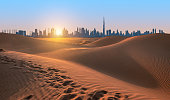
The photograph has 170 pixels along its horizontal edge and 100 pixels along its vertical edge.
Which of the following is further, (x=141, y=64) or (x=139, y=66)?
(x=141, y=64)

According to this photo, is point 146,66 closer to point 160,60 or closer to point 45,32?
point 160,60

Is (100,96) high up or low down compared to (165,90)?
up

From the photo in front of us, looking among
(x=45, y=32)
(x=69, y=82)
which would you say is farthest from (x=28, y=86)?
(x=45, y=32)

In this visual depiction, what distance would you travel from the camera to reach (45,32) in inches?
5492

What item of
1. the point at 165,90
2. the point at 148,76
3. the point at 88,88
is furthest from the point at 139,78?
the point at 88,88

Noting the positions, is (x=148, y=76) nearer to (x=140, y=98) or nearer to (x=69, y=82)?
(x=140, y=98)

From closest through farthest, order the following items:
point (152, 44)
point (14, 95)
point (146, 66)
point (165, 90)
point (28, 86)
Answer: point (14, 95) → point (28, 86) → point (165, 90) → point (146, 66) → point (152, 44)

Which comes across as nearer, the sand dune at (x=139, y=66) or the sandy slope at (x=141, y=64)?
the sand dune at (x=139, y=66)

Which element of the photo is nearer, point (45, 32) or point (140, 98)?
point (140, 98)

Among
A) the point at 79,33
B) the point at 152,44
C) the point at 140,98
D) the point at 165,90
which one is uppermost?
the point at 79,33

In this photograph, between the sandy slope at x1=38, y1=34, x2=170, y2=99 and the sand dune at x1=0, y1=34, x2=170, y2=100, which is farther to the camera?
the sandy slope at x1=38, y1=34, x2=170, y2=99

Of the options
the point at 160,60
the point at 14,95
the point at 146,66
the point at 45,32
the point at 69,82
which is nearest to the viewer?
the point at 14,95

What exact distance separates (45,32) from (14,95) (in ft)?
475

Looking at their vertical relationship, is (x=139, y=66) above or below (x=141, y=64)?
below
